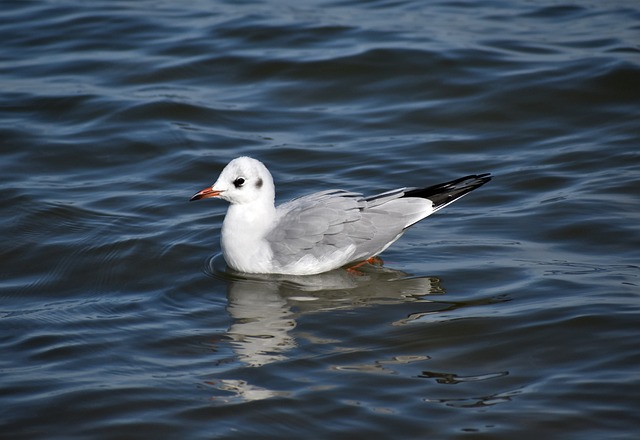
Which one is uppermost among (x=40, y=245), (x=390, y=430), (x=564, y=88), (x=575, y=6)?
(x=575, y=6)

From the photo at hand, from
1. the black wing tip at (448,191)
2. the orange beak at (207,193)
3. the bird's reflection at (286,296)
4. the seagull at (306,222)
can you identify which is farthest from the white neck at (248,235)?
the black wing tip at (448,191)

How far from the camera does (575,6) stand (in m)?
13.5

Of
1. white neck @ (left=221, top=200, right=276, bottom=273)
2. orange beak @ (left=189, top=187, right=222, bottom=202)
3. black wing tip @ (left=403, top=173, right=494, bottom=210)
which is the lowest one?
white neck @ (left=221, top=200, right=276, bottom=273)

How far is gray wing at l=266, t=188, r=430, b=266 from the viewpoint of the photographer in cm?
768

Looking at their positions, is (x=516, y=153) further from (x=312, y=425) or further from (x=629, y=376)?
(x=312, y=425)

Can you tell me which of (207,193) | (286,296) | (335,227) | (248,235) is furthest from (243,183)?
(286,296)

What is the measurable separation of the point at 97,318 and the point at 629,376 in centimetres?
354

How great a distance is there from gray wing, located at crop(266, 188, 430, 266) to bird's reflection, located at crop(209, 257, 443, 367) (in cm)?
19

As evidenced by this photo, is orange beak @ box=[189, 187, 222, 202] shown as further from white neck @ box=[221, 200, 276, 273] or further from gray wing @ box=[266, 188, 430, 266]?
gray wing @ box=[266, 188, 430, 266]

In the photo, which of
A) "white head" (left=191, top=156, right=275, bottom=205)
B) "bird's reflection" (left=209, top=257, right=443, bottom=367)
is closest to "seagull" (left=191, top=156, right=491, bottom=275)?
"white head" (left=191, top=156, right=275, bottom=205)

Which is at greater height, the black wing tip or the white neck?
the black wing tip

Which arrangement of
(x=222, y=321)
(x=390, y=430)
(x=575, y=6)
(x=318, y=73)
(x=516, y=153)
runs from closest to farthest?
(x=390, y=430)
(x=222, y=321)
(x=516, y=153)
(x=318, y=73)
(x=575, y=6)

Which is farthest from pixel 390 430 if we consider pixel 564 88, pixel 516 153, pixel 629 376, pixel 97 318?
pixel 564 88

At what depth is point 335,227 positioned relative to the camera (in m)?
7.74
